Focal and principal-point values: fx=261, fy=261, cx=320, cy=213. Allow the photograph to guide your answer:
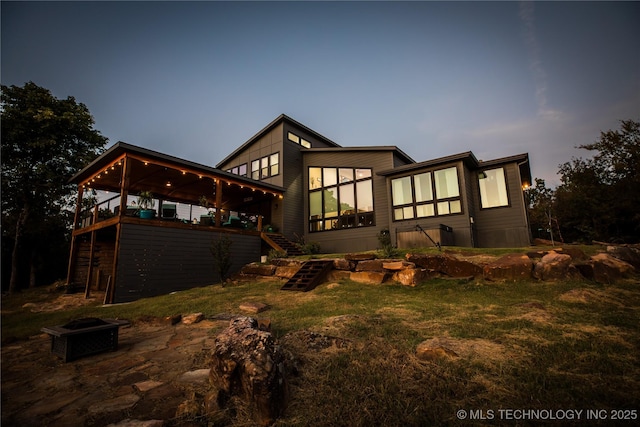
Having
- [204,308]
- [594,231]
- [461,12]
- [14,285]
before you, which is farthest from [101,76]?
[594,231]

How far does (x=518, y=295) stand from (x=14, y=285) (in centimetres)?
2382

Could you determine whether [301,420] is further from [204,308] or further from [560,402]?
[204,308]

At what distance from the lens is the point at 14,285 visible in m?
14.9

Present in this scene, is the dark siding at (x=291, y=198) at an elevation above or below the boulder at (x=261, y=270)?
above

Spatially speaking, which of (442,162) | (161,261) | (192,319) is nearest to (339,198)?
(442,162)

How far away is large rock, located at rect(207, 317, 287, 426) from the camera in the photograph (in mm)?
2158

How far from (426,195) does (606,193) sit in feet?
54.2

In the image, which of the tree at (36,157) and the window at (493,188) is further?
the tree at (36,157)

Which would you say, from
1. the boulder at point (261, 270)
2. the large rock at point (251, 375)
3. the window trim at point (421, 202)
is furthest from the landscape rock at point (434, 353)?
the window trim at point (421, 202)

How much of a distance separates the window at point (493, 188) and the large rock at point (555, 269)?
6566 mm

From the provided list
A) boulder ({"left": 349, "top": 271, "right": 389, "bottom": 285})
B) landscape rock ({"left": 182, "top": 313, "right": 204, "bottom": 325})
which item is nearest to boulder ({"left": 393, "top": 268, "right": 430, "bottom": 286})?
boulder ({"left": 349, "top": 271, "right": 389, "bottom": 285})

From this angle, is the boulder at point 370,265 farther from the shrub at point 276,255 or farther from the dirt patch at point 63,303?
the dirt patch at point 63,303

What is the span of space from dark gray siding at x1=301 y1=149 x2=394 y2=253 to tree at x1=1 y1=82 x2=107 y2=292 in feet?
50.2

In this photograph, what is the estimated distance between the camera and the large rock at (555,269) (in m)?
6.56
